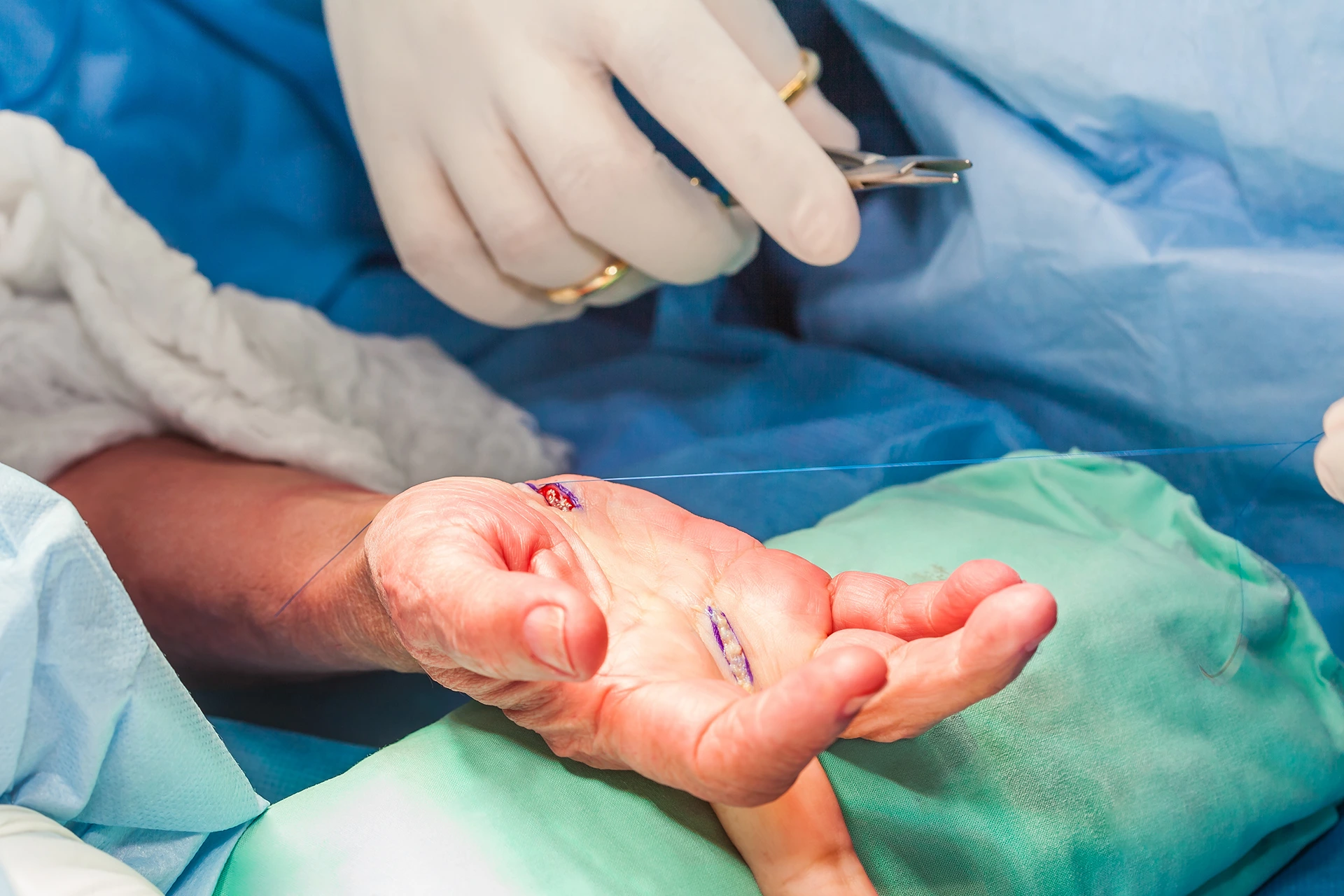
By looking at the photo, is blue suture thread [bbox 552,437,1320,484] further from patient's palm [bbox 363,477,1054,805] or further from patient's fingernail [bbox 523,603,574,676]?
patient's fingernail [bbox 523,603,574,676]

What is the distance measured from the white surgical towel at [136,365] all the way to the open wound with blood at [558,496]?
29 centimetres

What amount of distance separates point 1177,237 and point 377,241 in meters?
A: 1.02

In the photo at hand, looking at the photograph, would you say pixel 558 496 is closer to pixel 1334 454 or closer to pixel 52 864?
pixel 52 864

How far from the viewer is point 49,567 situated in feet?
1.87

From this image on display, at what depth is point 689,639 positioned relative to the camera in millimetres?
627

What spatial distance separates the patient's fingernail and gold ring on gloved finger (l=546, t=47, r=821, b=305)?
29.3 inches

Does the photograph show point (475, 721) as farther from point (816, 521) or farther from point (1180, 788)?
point (1180, 788)

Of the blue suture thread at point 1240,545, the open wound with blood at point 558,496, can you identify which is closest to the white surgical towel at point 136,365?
the open wound with blood at point 558,496

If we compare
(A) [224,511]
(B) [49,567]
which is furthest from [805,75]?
(B) [49,567]

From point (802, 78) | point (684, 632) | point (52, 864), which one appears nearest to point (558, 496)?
point (684, 632)

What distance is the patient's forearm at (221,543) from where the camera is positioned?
35.0 inches

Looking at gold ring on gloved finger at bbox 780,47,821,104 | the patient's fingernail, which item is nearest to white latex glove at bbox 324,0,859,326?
gold ring on gloved finger at bbox 780,47,821,104

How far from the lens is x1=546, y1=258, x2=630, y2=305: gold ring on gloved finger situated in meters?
1.19

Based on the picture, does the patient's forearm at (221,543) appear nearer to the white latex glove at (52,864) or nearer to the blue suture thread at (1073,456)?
the blue suture thread at (1073,456)
